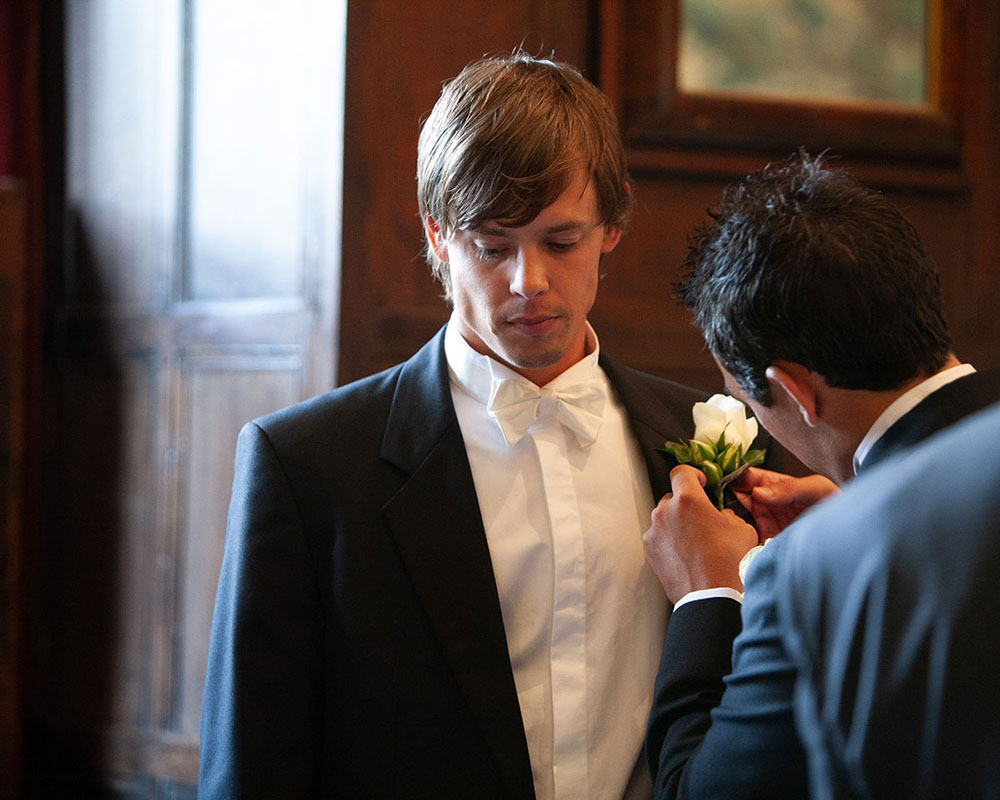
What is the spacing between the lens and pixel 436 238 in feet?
5.69

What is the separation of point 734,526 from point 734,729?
419 millimetres

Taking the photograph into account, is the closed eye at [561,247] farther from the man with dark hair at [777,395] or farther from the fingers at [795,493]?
the fingers at [795,493]

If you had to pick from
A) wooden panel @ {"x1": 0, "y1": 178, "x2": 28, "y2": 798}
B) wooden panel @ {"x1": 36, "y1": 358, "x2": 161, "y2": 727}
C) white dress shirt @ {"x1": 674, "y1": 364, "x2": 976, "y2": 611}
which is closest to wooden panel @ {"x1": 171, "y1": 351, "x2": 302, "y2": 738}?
wooden panel @ {"x1": 36, "y1": 358, "x2": 161, "y2": 727}

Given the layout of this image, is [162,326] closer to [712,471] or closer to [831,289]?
[712,471]

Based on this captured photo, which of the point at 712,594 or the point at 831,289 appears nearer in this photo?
the point at 831,289

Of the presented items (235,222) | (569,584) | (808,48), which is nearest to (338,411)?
(569,584)

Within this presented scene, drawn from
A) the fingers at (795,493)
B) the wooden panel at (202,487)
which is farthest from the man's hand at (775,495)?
the wooden panel at (202,487)

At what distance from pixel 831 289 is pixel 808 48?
2.21 meters

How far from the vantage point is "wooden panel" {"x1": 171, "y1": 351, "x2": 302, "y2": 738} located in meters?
3.18

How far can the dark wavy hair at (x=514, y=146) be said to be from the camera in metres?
1.56

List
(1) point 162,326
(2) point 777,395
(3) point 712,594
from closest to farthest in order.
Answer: (2) point 777,395
(3) point 712,594
(1) point 162,326

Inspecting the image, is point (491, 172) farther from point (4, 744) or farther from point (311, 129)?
point (4, 744)

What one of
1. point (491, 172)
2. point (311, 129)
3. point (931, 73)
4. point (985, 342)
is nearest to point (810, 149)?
point (931, 73)

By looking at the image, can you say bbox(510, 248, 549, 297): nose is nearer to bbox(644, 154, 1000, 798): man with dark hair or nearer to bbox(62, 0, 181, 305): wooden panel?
bbox(644, 154, 1000, 798): man with dark hair
